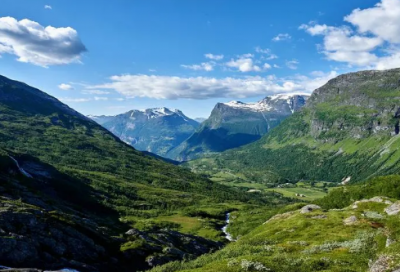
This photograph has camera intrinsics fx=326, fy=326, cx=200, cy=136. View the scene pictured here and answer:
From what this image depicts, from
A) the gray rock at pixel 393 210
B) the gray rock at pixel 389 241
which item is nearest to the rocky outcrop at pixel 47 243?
the gray rock at pixel 389 241

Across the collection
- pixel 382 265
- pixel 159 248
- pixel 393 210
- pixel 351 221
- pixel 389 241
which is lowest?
pixel 159 248

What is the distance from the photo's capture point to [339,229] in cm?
8862

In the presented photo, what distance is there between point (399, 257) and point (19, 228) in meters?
68.3

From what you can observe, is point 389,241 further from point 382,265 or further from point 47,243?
point 47,243

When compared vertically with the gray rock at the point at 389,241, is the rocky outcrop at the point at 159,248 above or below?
below

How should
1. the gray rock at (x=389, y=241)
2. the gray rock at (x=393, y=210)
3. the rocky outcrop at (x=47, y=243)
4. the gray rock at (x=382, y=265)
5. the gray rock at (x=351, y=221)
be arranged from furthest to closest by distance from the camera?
the gray rock at (x=393, y=210) < the gray rock at (x=351, y=221) < the rocky outcrop at (x=47, y=243) < the gray rock at (x=389, y=241) < the gray rock at (x=382, y=265)

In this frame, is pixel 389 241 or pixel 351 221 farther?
pixel 351 221

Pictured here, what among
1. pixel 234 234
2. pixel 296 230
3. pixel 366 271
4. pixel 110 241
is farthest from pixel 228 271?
pixel 234 234

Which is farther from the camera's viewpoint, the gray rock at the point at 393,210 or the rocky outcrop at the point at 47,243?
the gray rock at the point at 393,210

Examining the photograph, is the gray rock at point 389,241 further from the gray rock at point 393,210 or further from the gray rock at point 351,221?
the gray rock at point 393,210

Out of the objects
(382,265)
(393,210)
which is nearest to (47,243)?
(382,265)

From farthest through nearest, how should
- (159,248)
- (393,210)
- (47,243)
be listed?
(393,210), (159,248), (47,243)

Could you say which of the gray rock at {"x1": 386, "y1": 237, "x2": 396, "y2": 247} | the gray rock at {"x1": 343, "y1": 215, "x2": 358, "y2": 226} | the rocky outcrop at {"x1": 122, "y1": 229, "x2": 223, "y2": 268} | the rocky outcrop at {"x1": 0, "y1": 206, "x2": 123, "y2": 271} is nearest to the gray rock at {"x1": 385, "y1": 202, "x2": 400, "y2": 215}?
the gray rock at {"x1": 343, "y1": 215, "x2": 358, "y2": 226}

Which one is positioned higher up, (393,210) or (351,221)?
(393,210)
